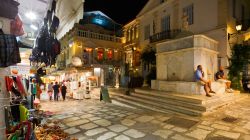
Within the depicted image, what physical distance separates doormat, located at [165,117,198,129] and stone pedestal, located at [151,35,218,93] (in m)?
3.30

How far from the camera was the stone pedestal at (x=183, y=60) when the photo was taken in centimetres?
988

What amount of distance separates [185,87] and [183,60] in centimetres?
179

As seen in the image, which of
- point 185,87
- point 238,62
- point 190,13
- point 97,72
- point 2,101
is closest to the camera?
point 2,101

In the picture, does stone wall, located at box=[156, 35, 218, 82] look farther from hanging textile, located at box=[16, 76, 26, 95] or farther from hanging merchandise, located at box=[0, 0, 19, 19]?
hanging merchandise, located at box=[0, 0, 19, 19]

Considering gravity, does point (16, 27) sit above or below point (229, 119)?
above

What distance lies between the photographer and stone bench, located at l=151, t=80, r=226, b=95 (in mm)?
9384

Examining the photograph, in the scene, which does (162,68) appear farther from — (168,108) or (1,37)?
(1,37)

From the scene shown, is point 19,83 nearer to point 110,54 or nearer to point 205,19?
point 205,19

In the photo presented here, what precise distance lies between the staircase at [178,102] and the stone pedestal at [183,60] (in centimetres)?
136

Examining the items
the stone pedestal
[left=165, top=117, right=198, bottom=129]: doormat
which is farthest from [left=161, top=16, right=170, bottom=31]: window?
[left=165, top=117, right=198, bottom=129]: doormat

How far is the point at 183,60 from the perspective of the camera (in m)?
10.5

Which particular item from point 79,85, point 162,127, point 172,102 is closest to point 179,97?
point 172,102

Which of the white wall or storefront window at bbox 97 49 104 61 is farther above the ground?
storefront window at bbox 97 49 104 61

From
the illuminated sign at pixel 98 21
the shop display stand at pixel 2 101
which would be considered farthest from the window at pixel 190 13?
the illuminated sign at pixel 98 21
